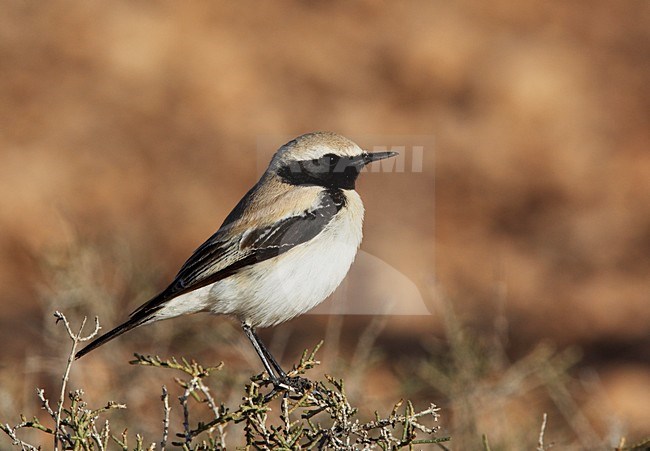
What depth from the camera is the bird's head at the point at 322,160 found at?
3.98 m

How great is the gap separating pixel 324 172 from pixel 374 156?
306mm

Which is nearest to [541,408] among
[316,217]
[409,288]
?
[409,288]

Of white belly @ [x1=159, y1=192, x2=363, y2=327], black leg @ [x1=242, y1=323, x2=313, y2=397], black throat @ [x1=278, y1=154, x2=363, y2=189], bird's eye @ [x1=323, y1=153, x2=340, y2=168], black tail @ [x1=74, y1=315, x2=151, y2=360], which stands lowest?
black leg @ [x1=242, y1=323, x2=313, y2=397]

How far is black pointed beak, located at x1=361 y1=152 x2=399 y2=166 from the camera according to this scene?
3855 millimetres

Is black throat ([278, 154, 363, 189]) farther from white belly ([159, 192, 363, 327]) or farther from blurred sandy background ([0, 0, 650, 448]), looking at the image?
blurred sandy background ([0, 0, 650, 448])

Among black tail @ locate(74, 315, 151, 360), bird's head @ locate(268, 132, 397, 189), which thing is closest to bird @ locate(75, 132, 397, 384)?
bird's head @ locate(268, 132, 397, 189)

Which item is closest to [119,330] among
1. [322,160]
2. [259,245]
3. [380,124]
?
[259,245]

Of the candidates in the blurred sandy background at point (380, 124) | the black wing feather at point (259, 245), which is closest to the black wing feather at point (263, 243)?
the black wing feather at point (259, 245)

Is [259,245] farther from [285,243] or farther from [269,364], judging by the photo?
[269,364]

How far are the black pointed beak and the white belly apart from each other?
26 cm

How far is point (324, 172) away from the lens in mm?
4148

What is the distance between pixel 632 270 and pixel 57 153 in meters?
8.60

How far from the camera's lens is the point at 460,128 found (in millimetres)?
14586

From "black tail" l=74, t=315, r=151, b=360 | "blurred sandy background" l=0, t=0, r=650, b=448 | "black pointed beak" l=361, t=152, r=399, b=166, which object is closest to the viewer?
"black tail" l=74, t=315, r=151, b=360
